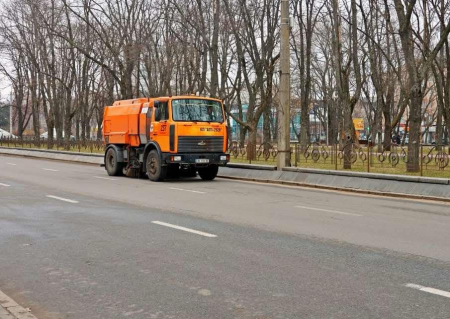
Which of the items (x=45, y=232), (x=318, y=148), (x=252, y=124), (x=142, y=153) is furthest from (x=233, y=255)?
(x=252, y=124)

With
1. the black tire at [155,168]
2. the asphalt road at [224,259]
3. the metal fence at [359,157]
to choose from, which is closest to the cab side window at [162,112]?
the black tire at [155,168]

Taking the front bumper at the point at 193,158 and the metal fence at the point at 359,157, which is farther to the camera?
the metal fence at the point at 359,157

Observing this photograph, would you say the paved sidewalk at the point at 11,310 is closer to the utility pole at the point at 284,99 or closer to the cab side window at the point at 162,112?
the cab side window at the point at 162,112

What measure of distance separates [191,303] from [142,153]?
16504mm

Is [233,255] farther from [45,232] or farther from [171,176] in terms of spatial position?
[171,176]

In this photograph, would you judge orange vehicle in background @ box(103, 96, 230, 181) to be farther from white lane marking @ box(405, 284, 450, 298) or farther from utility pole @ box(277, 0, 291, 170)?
white lane marking @ box(405, 284, 450, 298)

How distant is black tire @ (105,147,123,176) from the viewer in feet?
75.9

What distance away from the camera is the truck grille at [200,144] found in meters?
19.8

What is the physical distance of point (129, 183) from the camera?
19.5 meters

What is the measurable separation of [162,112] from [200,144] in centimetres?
180

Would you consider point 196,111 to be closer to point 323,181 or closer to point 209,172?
point 209,172

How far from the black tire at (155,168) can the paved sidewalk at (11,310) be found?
14.5m

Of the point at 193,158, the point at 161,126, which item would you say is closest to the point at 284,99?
the point at 193,158

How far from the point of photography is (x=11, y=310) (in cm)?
521
